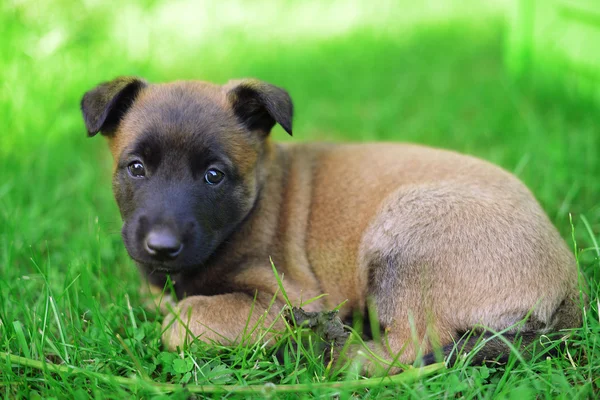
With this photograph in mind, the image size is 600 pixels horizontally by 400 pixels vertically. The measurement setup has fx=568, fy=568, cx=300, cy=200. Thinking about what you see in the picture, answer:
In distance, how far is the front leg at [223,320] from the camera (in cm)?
302

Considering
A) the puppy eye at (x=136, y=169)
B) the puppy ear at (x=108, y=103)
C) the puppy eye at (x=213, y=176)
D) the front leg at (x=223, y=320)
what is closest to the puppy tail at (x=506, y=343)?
the front leg at (x=223, y=320)

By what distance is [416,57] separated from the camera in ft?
27.2

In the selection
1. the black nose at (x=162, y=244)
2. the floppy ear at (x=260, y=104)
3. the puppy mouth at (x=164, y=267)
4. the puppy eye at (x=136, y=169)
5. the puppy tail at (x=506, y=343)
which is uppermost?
the floppy ear at (x=260, y=104)

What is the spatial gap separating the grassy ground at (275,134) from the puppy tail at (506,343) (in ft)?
0.23

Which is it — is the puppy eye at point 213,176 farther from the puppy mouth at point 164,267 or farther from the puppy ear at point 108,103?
the puppy ear at point 108,103

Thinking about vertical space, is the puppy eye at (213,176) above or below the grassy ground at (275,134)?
above

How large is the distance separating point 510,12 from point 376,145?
169 inches

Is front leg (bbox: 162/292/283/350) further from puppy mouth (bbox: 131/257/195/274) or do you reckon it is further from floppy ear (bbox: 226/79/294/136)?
floppy ear (bbox: 226/79/294/136)

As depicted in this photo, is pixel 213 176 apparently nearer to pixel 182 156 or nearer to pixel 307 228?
pixel 182 156

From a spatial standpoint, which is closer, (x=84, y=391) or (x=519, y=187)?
(x=84, y=391)

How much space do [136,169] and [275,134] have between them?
314 cm

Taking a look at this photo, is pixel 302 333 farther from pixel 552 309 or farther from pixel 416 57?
pixel 416 57

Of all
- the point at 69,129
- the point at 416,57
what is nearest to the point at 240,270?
the point at 69,129

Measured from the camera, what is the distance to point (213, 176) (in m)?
3.15
